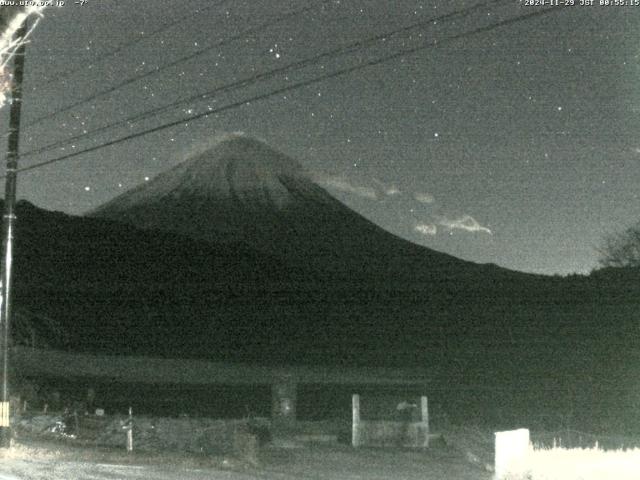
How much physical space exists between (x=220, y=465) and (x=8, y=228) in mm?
6429

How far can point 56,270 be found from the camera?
7269 cm

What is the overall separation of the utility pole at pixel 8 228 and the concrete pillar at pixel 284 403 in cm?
887

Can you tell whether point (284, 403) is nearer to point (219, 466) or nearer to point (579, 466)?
point (219, 466)

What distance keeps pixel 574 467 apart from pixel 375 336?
4562 centimetres

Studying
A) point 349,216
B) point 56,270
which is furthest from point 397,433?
point 349,216

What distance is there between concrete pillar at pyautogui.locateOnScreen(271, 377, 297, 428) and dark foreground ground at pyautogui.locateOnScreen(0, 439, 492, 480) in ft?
16.7

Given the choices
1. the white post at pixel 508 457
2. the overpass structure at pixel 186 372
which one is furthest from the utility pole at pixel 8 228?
the overpass structure at pixel 186 372

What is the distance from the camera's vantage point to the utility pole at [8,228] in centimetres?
1809

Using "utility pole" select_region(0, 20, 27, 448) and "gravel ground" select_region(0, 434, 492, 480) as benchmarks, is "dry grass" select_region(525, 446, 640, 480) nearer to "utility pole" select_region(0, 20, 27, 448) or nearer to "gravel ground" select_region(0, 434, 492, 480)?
"gravel ground" select_region(0, 434, 492, 480)

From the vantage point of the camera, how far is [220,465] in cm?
1658

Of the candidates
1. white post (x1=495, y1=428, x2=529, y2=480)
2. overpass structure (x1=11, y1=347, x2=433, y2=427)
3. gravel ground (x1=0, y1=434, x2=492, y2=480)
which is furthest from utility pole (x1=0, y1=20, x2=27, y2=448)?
overpass structure (x1=11, y1=347, x2=433, y2=427)

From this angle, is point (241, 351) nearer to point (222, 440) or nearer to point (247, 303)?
point (247, 303)

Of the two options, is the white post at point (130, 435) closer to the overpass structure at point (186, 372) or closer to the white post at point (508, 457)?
the white post at point (508, 457)

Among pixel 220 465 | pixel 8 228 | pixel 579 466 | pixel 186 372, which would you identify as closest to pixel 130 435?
pixel 220 465
